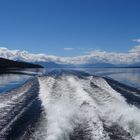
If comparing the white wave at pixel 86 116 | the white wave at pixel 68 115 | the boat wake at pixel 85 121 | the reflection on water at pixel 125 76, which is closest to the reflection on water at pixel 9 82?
the white wave at pixel 68 115

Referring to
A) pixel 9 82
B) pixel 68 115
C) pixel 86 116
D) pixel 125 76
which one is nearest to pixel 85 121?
pixel 86 116

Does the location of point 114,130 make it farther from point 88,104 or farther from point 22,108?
point 22,108

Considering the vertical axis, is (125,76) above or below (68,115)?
below

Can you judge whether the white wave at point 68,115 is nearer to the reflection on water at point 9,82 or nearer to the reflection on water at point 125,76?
the reflection on water at point 9,82

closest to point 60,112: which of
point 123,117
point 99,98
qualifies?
point 123,117

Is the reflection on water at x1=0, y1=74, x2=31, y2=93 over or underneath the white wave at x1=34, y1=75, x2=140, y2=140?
underneath

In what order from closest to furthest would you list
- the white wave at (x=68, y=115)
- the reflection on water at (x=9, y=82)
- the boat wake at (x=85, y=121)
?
the boat wake at (x=85, y=121) → the white wave at (x=68, y=115) → the reflection on water at (x=9, y=82)

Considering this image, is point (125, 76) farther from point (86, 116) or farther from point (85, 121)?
point (85, 121)

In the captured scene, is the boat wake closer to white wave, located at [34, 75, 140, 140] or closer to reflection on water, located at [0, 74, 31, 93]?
white wave, located at [34, 75, 140, 140]

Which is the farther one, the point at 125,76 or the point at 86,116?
the point at 125,76

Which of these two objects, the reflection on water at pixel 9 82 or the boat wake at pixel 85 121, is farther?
the reflection on water at pixel 9 82

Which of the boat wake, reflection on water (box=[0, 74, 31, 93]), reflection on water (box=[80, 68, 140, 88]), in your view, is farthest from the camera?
reflection on water (box=[80, 68, 140, 88])

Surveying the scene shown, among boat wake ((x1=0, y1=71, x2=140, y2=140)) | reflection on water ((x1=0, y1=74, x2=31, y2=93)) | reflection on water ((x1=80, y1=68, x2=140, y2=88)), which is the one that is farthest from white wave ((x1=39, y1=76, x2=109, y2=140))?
reflection on water ((x1=80, y1=68, x2=140, y2=88))

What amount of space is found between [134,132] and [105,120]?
8.13ft
